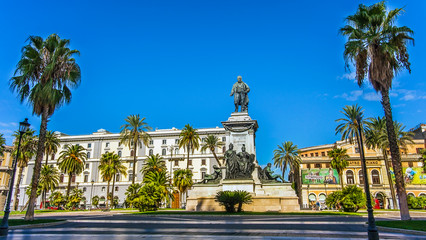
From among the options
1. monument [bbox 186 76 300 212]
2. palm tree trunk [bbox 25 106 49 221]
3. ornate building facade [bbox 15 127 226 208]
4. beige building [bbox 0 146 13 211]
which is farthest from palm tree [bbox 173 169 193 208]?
beige building [bbox 0 146 13 211]

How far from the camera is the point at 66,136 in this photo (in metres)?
76.6

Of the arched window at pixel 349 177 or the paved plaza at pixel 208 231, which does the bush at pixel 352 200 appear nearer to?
the paved plaza at pixel 208 231

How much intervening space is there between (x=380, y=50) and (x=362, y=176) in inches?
1986

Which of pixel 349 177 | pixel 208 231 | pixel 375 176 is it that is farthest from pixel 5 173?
pixel 375 176

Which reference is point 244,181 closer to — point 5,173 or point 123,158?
point 123,158

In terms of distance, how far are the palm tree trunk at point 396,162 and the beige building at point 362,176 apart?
154ft

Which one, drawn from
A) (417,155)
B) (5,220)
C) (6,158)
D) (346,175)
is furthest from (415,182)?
(6,158)

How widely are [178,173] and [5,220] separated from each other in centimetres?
3725

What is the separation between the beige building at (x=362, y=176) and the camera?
58.5 meters

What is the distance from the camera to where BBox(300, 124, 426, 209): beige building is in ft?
192

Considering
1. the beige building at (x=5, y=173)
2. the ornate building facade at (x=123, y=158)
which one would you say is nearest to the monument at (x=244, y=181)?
the ornate building facade at (x=123, y=158)

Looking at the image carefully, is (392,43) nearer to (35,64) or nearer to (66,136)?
(35,64)

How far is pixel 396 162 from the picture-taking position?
17.5 meters

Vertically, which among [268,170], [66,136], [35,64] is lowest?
[268,170]
